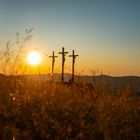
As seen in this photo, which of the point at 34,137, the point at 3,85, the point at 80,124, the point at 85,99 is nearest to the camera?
the point at 34,137

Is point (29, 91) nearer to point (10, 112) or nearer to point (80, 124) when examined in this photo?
point (10, 112)

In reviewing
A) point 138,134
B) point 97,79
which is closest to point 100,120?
point 138,134

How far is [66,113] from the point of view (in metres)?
6.97

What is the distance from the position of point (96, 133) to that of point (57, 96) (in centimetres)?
184

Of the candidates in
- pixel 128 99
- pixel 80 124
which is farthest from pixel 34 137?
pixel 128 99

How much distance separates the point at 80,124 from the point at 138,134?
925 millimetres

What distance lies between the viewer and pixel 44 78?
10.5m

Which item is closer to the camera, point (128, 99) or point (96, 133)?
point (96, 133)

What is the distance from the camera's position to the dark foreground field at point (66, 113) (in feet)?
19.7

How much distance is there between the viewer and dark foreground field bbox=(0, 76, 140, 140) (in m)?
6.01

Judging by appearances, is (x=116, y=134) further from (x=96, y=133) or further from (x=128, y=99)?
(x=128, y=99)

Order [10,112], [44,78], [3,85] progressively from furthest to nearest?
[44,78]
[3,85]
[10,112]

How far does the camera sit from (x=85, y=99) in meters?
7.64

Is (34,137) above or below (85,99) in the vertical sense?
below
